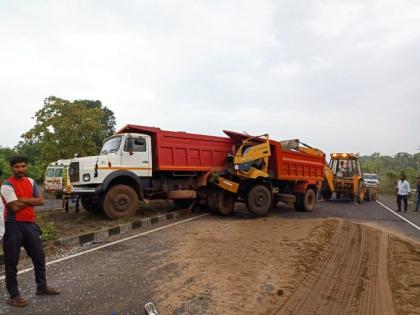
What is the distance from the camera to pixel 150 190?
429 inches

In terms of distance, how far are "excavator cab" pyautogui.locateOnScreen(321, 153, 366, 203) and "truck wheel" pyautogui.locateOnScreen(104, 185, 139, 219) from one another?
1011 centimetres

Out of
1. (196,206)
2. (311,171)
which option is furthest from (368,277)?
(311,171)

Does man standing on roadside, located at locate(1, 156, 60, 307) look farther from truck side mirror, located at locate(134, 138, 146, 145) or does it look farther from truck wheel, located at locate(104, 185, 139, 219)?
truck side mirror, located at locate(134, 138, 146, 145)

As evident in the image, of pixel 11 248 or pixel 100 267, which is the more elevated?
pixel 11 248

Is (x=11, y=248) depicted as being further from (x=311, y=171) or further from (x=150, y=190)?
(x=311, y=171)

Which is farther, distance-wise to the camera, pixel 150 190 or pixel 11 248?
pixel 150 190

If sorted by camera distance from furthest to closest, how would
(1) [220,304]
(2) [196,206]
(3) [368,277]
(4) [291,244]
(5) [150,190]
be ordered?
(2) [196,206], (5) [150,190], (4) [291,244], (3) [368,277], (1) [220,304]

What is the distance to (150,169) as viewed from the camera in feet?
35.6

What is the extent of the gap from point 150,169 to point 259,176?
3.42 metres

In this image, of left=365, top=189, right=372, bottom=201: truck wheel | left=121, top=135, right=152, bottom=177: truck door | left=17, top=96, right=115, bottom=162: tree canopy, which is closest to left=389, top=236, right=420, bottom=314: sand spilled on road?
left=121, top=135, right=152, bottom=177: truck door

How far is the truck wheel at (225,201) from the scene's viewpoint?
38.4 ft

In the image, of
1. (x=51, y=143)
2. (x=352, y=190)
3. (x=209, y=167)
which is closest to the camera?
(x=209, y=167)

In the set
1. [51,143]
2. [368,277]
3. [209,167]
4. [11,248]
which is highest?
[51,143]

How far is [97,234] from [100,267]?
2.63 m
